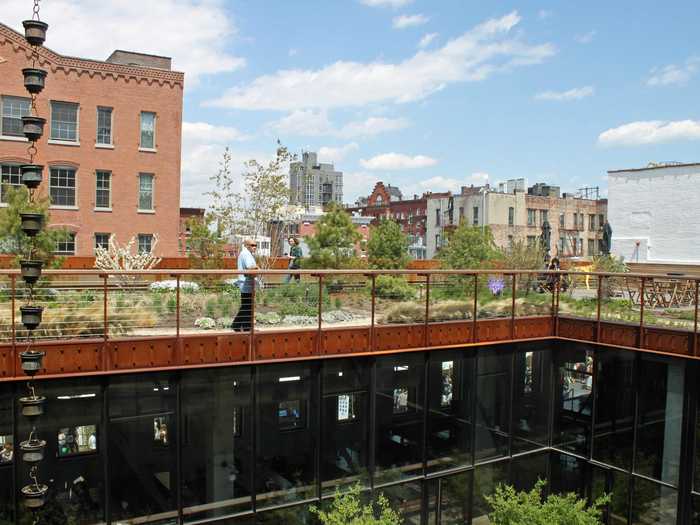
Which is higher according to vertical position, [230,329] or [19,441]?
[230,329]

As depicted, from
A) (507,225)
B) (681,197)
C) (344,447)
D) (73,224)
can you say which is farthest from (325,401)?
(507,225)

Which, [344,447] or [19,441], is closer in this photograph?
[19,441]

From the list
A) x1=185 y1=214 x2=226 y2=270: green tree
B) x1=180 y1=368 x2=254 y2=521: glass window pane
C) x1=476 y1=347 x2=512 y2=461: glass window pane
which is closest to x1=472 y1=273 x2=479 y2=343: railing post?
x1=476 y1=347 x2=512 y2=461: glass window pane

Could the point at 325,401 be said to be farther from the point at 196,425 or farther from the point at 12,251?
the point at 12,251

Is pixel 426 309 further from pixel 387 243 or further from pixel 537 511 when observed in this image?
pixel 387 243

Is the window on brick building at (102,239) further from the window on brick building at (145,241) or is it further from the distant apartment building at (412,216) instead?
the distant apartment building at (412,216)

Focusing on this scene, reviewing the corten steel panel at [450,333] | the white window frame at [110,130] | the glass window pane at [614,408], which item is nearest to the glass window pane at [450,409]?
the corten steel panel at [450,333]

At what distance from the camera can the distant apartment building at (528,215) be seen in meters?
63.4

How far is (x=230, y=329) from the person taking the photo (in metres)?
10.9

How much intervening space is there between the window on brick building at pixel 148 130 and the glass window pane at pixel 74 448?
26649 mm

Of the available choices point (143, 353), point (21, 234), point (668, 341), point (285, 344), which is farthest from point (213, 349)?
point (21, 234)

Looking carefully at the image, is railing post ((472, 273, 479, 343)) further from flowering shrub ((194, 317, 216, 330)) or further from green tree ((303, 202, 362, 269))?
green tree ((303, 202, 362, 269))

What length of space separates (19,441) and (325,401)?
4781 mm

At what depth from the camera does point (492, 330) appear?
43.7 feet
